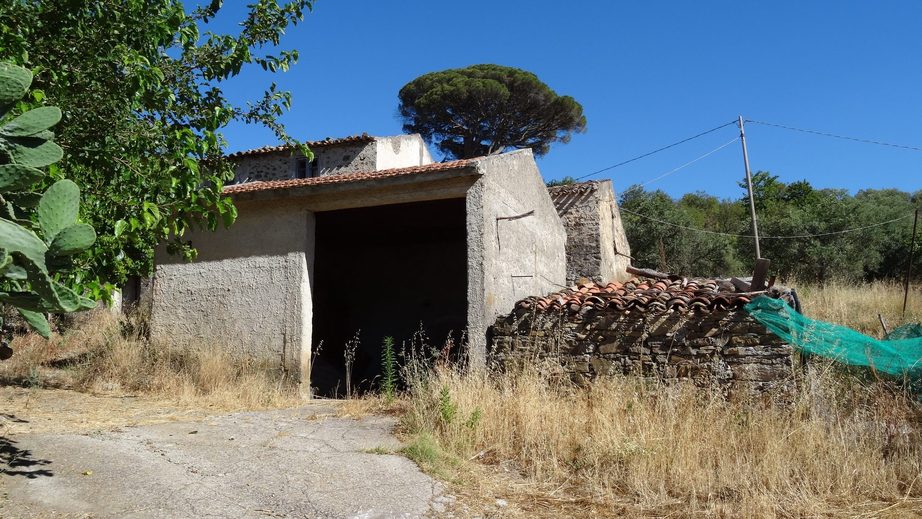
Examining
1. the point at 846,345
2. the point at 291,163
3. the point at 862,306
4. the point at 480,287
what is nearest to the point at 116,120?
the point at 480,287

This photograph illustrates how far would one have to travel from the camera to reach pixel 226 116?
6.65 meters

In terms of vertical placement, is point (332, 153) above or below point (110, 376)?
above

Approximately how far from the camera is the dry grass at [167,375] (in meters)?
8.44

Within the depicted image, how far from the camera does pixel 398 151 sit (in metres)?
18.4

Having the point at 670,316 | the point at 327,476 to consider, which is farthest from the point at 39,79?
the point at 670,316

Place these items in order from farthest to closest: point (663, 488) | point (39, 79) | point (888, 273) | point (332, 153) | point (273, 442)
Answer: point (888, 273)
point (332, 153)
point (273, 442)
point (39, 79)
point (663, 488)

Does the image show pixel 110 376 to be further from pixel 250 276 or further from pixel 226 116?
pixel 226 116

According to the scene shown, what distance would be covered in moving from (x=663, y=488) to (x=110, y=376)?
25.8 feet

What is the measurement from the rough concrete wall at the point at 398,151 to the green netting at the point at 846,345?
11744 mm

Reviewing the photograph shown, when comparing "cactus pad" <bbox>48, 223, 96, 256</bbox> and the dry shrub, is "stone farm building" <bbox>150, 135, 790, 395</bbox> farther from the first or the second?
"cactus pad" <bbox>48, 223, 96, 256</bbox>

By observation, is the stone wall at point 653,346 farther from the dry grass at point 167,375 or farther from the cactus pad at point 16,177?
the cactus pad at point 16,177

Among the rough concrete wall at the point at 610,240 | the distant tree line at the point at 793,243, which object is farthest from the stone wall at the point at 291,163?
the distant tree line at the point at 793,243

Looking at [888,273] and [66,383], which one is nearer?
[66,383]

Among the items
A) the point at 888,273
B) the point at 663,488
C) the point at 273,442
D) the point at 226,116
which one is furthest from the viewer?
the point at 888,273
